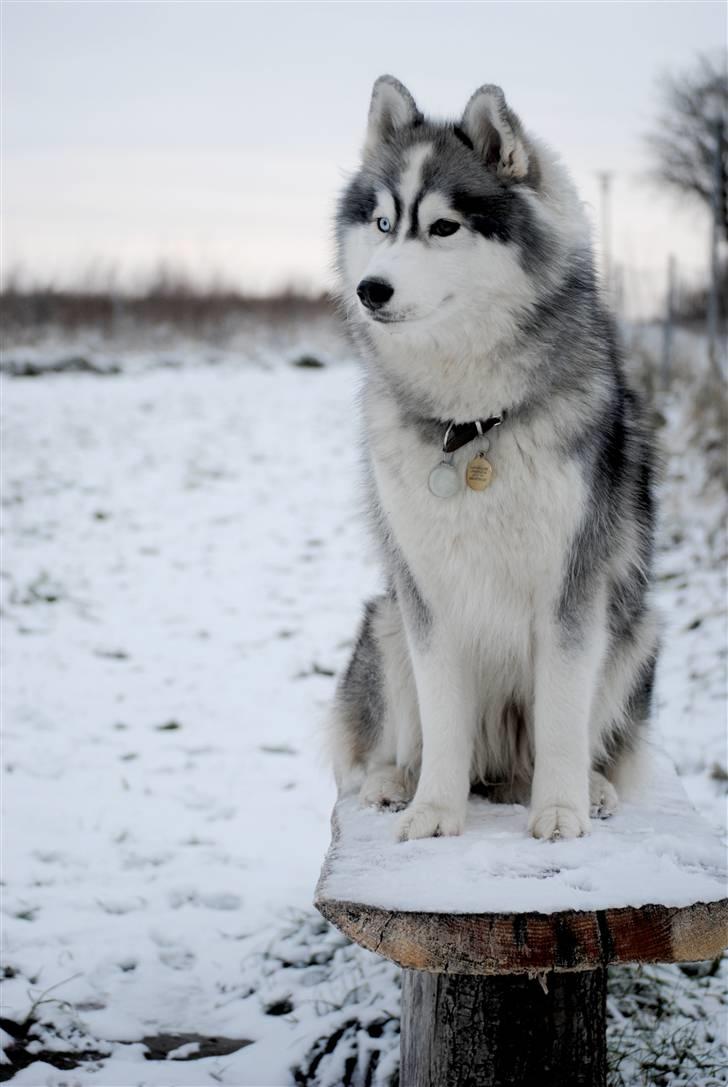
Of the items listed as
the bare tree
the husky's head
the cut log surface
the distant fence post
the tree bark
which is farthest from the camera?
the bare tree

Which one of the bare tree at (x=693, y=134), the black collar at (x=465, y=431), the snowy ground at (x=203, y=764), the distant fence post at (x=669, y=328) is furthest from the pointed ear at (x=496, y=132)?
the bare tree at (x=693, y=134)

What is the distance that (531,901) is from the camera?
1.80 meters

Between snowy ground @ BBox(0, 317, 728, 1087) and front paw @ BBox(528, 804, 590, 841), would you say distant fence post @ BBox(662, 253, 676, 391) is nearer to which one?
snowy ground @ BBox(0, 317, 728, 1087)

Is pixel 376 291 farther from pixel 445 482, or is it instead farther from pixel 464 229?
pixel 445 482

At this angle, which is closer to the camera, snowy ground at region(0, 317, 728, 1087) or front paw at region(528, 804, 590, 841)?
front paw at region(528, 804, 590, 841)

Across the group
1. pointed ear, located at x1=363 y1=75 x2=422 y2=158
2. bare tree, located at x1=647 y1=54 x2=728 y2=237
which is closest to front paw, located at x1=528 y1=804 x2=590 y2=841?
pointed ear, located at x1=363 y1=75 x2=422 y2=158

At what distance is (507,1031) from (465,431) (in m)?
1.21

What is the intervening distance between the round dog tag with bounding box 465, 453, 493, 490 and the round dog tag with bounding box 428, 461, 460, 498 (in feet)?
0.09

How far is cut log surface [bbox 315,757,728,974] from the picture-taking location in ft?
5.80

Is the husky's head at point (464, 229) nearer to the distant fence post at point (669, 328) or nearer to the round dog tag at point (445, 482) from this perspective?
the round dog tag at point (445, 482)

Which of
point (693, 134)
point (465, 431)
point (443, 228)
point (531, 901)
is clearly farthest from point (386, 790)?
point (693, 134)

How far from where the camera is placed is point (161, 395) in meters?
13.9

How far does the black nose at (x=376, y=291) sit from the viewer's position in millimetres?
2096

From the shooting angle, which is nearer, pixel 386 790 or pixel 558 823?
pixel 558 823
